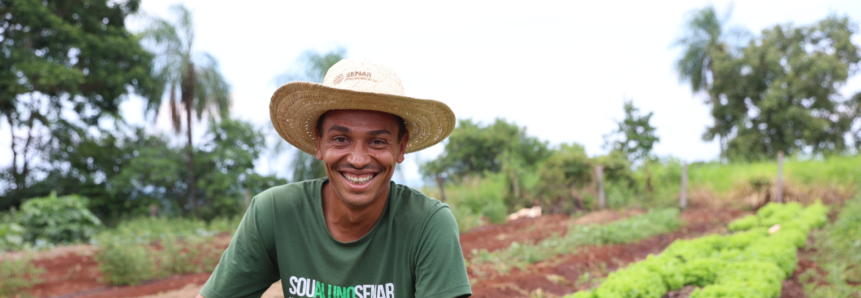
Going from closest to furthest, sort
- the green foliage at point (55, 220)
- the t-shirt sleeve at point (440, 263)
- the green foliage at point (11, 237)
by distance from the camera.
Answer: the t-shirt sleeve at point (440, 263) < the green foliage at point (11, 237) < the green foliage at point (55, 220)

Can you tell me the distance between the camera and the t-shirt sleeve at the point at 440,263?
1.87 meters

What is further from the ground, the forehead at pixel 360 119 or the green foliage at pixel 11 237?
the green foliage at pixel 11 237

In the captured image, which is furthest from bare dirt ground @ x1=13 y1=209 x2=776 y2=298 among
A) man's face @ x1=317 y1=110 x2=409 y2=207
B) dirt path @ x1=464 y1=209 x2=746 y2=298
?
man's face @ x1=317 y1=110 x2=409 y2=207

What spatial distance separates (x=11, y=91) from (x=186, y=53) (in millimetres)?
4465

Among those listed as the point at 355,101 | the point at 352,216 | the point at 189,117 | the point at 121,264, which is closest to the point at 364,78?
the point at 355,101

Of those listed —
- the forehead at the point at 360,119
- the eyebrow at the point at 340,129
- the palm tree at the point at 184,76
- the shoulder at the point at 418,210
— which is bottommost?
the shoulder at the point at 418,210

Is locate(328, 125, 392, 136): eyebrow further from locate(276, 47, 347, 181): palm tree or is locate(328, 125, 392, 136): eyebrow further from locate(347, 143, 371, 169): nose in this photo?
locate(276, 47, 347, 181): palm tree

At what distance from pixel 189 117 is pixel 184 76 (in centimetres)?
123

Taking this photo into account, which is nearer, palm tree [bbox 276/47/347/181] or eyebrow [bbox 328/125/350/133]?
eyebrow [bbox 328/125/350/133]

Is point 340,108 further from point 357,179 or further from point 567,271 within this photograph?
point 567,271

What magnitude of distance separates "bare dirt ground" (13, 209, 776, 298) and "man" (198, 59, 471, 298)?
8.82ft

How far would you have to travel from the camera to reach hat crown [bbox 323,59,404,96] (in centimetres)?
188

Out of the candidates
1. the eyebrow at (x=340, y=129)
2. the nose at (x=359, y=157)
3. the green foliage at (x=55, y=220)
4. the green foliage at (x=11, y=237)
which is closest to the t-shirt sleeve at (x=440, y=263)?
the nose at (x=359, y=157)

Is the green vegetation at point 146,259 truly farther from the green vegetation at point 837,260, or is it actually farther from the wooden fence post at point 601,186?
the wooden fence post at point 601,186
